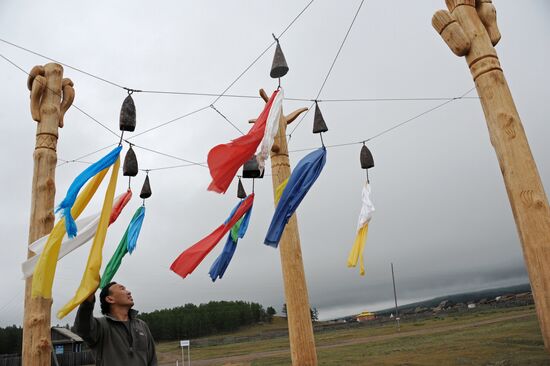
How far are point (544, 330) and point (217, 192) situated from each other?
10.0 feet

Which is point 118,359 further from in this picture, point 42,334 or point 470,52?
point 470,52

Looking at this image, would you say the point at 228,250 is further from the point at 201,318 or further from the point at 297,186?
the point at 201,318

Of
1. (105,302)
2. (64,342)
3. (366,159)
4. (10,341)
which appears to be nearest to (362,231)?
(366,159)

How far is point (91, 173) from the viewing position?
497 centimetres

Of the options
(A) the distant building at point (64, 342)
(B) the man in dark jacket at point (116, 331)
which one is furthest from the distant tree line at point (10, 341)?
(B) the man in dark jacket at point (116, 331)

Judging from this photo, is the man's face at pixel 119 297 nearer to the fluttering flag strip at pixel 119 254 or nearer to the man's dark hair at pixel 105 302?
the man's dark hair at pixel 105 302

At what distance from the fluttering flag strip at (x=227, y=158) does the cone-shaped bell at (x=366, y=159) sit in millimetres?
3050

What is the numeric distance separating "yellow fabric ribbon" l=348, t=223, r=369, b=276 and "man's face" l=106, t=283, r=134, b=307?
3.82 m

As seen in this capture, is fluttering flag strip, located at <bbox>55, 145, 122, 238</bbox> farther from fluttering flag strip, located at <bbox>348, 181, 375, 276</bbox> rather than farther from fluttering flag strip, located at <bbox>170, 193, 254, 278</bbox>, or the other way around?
fluttering flag strip, located at <bbox>348, 181, 375, 276</bbox>

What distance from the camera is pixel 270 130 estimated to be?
4.82 metres

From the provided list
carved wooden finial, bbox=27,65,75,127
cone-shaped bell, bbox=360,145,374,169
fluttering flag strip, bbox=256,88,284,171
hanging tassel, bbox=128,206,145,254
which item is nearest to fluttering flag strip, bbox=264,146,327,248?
fluttering flag strip, bbox=256,88,284,171

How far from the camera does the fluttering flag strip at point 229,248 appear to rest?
5.69 metres

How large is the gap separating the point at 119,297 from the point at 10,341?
49.5 metres

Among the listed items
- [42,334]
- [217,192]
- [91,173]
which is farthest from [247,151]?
[42,334]
